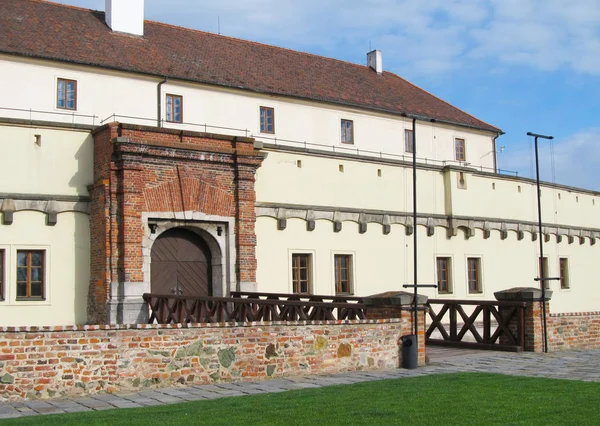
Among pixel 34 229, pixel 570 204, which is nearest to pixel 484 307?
pixel 34 229

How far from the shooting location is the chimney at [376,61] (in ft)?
123

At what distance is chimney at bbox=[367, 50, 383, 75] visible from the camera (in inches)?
1479

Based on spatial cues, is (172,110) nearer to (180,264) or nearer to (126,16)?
(126,16)

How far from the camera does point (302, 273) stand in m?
23.7

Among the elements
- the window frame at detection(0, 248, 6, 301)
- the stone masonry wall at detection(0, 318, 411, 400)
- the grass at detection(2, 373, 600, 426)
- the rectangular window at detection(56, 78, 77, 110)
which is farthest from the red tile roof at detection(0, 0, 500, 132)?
the grass at detection(2, 373, 600, 426)

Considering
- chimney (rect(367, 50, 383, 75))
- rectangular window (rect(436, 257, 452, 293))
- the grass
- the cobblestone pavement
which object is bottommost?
the cobblestone pavement

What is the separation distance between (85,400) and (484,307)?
32.9ft

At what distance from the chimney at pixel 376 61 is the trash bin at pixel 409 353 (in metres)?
25.0

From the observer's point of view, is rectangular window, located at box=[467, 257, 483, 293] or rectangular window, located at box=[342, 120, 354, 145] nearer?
rectangular window, located at box=[467, 257, 483, 293]

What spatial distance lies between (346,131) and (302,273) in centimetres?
955

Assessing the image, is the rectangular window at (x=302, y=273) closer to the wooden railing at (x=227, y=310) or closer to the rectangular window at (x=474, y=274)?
the wooden railing at (x=227, y=310)

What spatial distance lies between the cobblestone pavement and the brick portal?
697cm

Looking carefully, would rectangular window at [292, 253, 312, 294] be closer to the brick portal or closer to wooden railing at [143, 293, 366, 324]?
the brick portal

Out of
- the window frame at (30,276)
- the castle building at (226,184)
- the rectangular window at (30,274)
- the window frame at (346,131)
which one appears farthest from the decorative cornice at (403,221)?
the rectangular window at (30,274)
